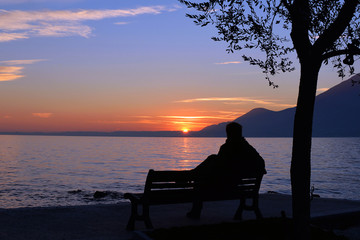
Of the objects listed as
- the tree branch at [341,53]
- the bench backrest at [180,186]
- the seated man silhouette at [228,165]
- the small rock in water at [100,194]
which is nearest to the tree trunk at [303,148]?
the tree branch at [341,53]

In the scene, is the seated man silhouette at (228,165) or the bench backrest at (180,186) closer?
the bench backrest at (180,186)

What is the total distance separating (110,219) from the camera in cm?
860

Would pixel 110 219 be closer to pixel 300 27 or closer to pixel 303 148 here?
pixel 303 148

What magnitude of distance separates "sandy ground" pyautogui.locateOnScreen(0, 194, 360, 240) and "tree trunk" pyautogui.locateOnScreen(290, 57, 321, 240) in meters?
2.20

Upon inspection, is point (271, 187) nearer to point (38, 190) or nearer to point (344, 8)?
point (38, 190)

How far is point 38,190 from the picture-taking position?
31000mm

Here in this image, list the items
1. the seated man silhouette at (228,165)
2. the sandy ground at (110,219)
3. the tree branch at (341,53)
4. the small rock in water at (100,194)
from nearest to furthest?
the tree branch at (341,53)
the sandy ground at (110,219)
the seated man silhouette at (228,165)
the small rock in water at (100,194)

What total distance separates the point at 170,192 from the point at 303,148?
2.74m

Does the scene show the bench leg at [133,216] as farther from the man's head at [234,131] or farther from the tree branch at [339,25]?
the tree branch at [339,25]

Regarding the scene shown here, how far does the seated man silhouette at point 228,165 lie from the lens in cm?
807

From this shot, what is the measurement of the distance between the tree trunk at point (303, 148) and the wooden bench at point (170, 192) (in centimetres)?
232

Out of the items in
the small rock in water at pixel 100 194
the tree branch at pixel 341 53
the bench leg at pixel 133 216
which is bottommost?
the small rock in water at pixel 100 194

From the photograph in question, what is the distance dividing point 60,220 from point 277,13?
5.81m

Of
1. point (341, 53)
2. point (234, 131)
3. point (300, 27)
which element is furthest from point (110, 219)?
point (341, 53)
